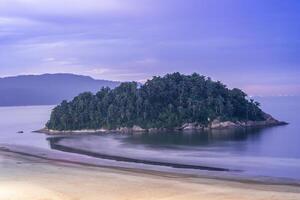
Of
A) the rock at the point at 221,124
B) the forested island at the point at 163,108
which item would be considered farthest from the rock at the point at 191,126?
the rock at the point at 221,124

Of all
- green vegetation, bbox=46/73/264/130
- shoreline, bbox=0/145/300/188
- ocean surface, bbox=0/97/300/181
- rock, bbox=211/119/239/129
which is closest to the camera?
shoreline, bbox=0/145/300/188

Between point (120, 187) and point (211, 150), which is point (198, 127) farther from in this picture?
point (120, 187)

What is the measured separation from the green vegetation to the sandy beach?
149 feet

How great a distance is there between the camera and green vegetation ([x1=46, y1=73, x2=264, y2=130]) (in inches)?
3214

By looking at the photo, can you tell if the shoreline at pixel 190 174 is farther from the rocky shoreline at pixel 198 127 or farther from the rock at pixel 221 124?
the rock at pixel 221 124

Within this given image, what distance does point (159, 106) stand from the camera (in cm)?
8388

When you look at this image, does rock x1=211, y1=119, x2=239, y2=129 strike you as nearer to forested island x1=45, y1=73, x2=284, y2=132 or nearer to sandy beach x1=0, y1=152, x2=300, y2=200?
forested island x1=45, y1=73, x2=284, y2=132

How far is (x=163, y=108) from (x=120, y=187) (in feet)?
182

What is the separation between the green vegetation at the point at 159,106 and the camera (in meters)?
81.6

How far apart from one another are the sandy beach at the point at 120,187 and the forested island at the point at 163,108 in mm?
45297

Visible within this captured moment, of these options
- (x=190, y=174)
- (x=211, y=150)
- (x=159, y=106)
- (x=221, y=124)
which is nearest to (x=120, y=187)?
(x=190, y=174)

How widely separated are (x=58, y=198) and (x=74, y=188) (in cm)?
308

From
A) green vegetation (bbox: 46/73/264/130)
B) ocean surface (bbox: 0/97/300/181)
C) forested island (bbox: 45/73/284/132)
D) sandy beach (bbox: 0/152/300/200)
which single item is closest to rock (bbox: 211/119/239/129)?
forested island (bbox: 45/73/284/132)

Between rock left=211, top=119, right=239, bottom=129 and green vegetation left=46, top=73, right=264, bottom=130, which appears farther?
green vegetation left=46, top=73, right=264, bottom=130
